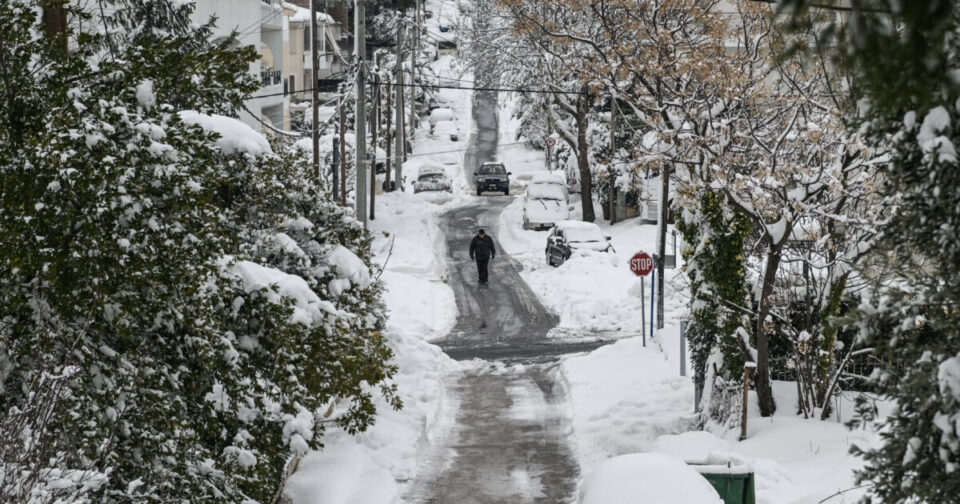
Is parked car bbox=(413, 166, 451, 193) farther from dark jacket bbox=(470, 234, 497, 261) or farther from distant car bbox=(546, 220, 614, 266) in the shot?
dark jacket bbox=(470, 234, 497, 261)

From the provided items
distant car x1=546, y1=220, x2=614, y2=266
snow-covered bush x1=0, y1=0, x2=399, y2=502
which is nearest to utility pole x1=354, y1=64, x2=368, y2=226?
distant car x1=546, y1=220, x2=614, y2=266

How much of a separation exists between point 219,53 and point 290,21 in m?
53.9

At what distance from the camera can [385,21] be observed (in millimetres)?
74250

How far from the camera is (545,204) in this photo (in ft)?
144

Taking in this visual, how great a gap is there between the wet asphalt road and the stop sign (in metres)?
2.48

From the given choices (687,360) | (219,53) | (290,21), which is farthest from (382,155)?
(219,53)

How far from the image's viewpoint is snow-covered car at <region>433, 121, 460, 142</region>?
242 feet

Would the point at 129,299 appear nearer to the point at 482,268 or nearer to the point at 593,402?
the point at 593,402

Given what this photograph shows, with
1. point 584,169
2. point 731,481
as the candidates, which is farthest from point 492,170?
point 731,481

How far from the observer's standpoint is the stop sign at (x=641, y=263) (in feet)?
76.9

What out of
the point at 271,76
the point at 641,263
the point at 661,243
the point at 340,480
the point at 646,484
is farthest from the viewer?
the point at 271,76

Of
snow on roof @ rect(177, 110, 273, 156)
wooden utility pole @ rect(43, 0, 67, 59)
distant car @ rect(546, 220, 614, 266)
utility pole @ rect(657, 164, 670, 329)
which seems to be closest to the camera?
wooden utility pole @ rect(43, 0, 67, 59)

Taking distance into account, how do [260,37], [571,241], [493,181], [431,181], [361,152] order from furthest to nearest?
[493,181]
[431,181]
[260,37]
[571,241]
[361,152]

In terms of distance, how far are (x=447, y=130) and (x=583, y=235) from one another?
39654 millimetres
